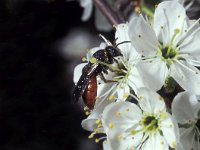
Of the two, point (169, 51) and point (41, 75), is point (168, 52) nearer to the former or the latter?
point (169, 51)

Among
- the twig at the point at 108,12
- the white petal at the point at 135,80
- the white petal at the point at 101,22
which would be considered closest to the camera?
the white petal at the point at 135,80

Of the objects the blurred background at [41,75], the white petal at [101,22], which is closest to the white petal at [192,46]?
the white petal at [101,22]

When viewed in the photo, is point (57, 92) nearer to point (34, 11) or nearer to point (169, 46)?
point (34, 11)

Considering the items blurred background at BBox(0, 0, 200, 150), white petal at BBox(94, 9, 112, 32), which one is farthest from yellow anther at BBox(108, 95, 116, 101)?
blurred background at BBox(0, 0, 200, 150)

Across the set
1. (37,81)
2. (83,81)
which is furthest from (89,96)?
(37,81)

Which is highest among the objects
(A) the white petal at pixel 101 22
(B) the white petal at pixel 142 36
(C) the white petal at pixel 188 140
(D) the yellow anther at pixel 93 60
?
(B) the white petal at pixel 142 36

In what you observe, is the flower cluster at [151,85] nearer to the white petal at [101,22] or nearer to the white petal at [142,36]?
the white petal at [142,36]
